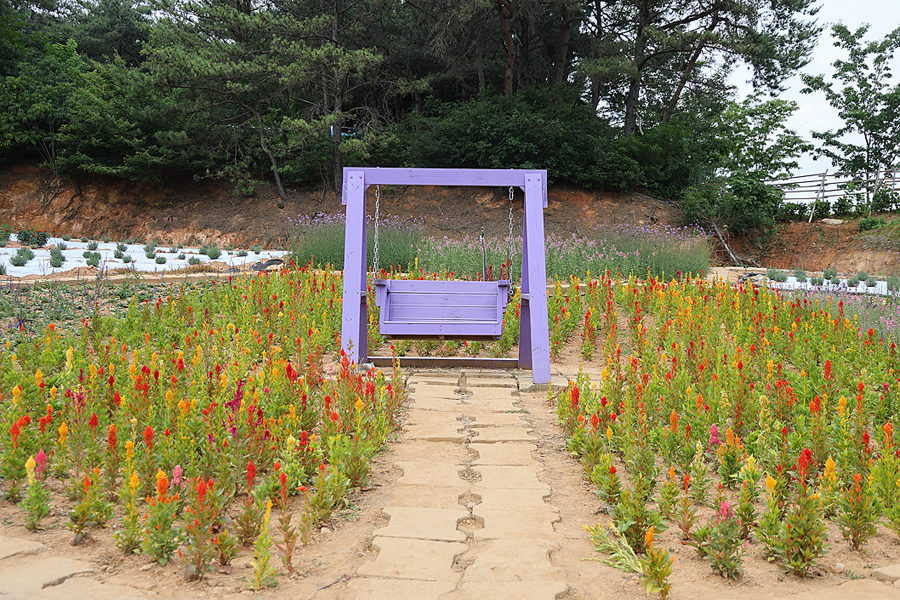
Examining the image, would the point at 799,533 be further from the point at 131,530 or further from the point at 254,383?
the point at 254,383

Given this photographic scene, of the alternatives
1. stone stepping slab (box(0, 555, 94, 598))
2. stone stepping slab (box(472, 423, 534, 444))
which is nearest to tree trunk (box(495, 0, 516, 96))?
stone stepping slab (box(472, 423, 534, 444))

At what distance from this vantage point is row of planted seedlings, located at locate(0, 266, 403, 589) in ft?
6.98

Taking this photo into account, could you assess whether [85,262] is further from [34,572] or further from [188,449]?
[34,572]

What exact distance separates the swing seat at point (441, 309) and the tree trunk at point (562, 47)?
16257mm

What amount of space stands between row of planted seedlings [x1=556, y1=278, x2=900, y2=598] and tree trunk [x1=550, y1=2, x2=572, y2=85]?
54.4 ft

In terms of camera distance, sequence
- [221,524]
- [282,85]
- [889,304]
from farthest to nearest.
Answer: [282,85] < [889,304] < [221,524]

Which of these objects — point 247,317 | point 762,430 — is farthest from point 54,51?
point 762,430

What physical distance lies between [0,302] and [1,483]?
420 cm

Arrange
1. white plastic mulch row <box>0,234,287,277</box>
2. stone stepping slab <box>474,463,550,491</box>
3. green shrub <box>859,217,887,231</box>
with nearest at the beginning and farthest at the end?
1. stone stepping slab <box>474,463,550,491</box>
2. white plastic mulch row <box>0,234,287,277</box>
3. green shrub <box>859,217,887,231</box>

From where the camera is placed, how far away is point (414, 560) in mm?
2182

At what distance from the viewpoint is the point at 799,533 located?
2119mm

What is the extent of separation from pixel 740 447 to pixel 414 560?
1594mm

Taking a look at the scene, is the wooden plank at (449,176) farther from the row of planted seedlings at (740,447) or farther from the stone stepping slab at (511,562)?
the stone stepping slab at (511,562)

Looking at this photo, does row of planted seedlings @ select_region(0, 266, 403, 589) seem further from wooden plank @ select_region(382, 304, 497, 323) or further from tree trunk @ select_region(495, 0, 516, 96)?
tree trunk @ select_region(495, 0, 516, 96)
